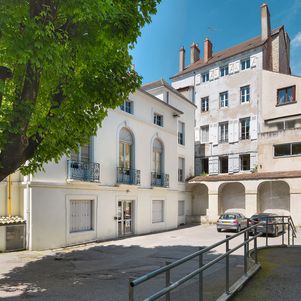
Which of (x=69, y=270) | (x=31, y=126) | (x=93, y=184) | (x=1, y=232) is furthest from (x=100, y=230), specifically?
(x=31, y=126)

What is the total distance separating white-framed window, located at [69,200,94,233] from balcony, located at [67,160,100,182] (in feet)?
3.91

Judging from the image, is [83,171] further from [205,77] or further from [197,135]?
[205,77]

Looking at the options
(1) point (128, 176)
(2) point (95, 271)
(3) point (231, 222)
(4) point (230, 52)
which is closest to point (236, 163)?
(3) point (231, 222)

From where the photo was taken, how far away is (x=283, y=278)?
747cm

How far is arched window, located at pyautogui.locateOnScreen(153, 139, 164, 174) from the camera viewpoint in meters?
23.4

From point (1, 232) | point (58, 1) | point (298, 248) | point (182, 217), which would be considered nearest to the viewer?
point (58, 1)

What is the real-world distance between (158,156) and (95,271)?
46.1 ft

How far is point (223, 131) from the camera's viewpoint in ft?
104

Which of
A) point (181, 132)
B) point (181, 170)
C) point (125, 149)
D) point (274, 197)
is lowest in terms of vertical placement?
point (274, 197)

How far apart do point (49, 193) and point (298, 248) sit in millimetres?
10254

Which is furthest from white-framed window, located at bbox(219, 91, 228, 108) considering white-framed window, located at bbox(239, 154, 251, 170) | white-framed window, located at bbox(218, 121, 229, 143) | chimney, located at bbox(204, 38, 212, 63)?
white-framed window, located at bbox(239, 154, 251, 170)

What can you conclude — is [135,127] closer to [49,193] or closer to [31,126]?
[49,193]

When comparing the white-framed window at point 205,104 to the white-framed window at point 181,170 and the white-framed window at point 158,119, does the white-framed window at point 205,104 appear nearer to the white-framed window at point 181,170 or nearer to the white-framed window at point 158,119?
the white-framed window at point 181,170

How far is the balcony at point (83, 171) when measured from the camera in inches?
628
